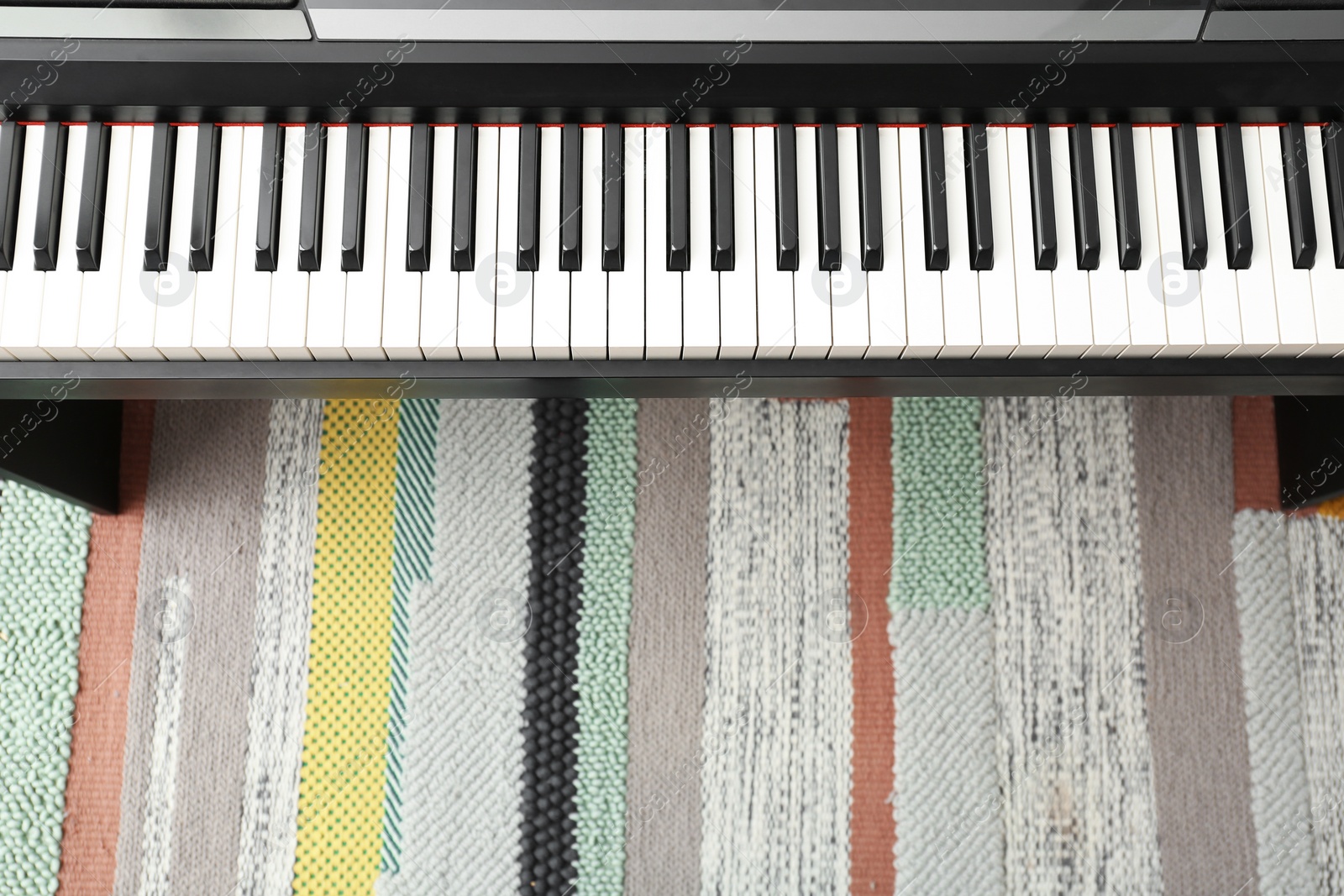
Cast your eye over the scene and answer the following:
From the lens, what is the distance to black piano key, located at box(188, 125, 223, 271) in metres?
0.95

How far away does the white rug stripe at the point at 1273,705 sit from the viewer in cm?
140

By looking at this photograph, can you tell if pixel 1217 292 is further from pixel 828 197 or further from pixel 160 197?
pixel 160 197

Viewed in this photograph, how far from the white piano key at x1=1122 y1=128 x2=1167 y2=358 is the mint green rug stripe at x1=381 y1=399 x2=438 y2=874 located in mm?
975

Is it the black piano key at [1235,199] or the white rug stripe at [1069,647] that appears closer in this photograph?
the black piano key at [1235,199]

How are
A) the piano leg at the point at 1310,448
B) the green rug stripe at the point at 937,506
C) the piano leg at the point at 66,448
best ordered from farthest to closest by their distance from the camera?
the green rug stripe at the point at 937,506 < the piano leg at the point at 1310,448 < the piano leg at the point at 66,448

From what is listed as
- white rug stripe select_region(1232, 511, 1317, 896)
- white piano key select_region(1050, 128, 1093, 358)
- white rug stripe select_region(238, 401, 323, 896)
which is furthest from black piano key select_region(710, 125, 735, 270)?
white rug stripe select_region(1232, 511, 1317, 896)

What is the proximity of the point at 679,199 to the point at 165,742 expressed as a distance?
1127mm

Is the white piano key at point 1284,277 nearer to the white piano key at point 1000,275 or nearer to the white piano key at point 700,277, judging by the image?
the white piano key at point 1000,275

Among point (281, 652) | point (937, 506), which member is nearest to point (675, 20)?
point (937, 506)

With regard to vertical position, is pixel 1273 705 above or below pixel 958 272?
below

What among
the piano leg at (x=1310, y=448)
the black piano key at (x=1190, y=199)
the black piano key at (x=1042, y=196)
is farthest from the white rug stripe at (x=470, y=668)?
the piano leg at (x=1310, y=448)

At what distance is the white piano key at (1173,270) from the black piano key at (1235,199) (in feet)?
0.10

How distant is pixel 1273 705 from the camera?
1416 mm

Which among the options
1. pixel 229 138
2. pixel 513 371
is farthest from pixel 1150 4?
pixel 229 138
